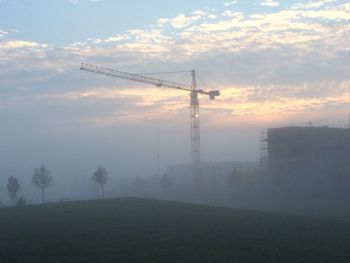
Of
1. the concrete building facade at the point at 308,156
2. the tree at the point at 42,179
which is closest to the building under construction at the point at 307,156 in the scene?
the concrete building facade at the point at 308,156

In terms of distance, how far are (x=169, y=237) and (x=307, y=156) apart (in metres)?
63.7

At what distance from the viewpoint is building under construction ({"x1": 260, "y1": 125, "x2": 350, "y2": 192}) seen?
270 ft

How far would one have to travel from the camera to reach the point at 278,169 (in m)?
86.8

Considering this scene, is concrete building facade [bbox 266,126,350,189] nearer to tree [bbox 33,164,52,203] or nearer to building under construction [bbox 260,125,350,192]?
building under construction [bbox 260,125,350,192]

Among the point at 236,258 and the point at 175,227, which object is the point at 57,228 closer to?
the point at 175,227

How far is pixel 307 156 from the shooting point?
87062 mm

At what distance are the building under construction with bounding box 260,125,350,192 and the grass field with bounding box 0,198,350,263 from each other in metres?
43.6

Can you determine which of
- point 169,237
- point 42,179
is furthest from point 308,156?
point 169,237

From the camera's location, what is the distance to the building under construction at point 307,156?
82250 millimetres

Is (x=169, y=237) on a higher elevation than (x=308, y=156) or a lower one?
lower

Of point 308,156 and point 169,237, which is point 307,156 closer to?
point 308,156

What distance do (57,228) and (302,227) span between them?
48.6 feet

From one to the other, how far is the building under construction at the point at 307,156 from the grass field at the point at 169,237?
4355cm

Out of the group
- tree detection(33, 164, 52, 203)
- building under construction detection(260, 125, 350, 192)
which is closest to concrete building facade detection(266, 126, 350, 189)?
building under construction detection(260, 125, 350, 192)
